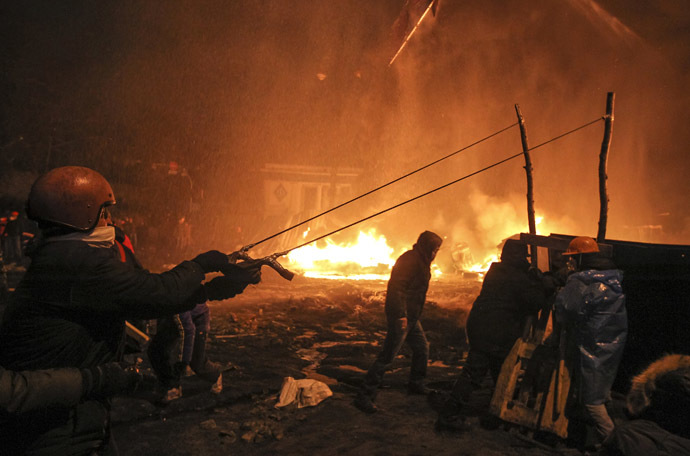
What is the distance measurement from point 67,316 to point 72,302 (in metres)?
0.09

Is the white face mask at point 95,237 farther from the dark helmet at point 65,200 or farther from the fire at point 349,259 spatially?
the fire at point 349,259

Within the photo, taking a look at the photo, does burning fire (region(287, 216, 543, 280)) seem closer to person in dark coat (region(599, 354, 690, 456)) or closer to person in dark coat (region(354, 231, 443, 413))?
person in dark coat (region(354, 231, 443, 413))

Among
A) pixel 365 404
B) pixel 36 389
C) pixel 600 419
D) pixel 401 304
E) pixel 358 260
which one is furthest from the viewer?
pixel 358 260

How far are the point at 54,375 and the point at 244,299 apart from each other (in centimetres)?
1256

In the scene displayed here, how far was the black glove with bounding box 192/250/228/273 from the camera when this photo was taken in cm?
247

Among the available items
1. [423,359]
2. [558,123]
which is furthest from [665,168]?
[423,359]

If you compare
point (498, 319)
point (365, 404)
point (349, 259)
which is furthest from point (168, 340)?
point (349, 259)

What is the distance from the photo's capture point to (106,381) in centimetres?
215

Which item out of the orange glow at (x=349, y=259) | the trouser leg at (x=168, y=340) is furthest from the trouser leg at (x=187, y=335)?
the orange glow at (x=349, y=259)

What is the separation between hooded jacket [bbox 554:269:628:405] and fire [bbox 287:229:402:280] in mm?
16967

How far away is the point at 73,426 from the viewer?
2113 mm

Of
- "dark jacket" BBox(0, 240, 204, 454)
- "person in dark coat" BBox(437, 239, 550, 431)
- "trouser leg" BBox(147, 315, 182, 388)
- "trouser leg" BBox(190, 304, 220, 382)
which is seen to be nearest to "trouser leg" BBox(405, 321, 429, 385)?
"person in dark coat" BBox(437, 239, 550, 431)

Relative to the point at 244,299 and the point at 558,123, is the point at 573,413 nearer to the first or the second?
the point at 244,299

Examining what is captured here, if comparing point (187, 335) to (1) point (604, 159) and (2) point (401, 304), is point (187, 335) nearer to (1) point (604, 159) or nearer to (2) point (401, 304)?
(2) point (401, 304)
